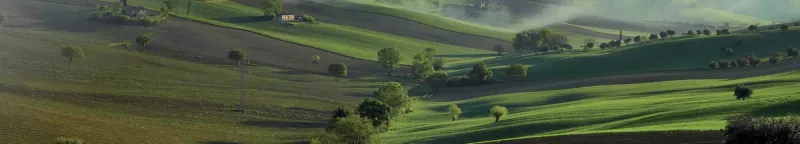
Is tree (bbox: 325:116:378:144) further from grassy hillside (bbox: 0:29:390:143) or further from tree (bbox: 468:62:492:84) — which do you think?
tree (bbox: 468:62:492:84)

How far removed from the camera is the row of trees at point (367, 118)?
7694 centimetres

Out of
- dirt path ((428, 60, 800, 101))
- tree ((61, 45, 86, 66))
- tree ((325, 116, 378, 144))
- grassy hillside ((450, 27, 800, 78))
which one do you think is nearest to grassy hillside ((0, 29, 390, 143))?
tree ((61, 45, 86, 66))

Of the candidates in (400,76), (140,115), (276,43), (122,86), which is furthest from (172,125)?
(276,43)

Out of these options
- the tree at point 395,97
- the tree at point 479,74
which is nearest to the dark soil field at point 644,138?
the tree at point 395,97

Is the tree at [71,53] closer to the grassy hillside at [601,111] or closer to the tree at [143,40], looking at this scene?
the tree at [143,40]

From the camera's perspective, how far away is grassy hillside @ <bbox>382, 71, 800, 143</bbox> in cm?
6994

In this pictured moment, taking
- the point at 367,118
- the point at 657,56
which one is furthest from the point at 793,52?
the point at 367,118

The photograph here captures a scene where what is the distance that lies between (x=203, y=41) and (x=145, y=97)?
249 feet

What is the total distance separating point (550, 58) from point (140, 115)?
112 meters

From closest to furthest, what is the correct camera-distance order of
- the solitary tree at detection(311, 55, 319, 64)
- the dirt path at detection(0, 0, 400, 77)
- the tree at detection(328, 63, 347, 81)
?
the tree at detection(328, 63, 347, 81)
the dirt path at detection(0, 0, 400, 77)
the solitary tree at detection(311, 55, 319, 64)

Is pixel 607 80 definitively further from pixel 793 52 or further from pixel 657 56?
pixel 793 52

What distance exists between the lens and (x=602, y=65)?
548ft

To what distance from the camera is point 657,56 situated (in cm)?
17000

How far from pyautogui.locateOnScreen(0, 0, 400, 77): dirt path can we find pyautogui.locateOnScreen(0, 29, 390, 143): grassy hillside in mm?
12134
